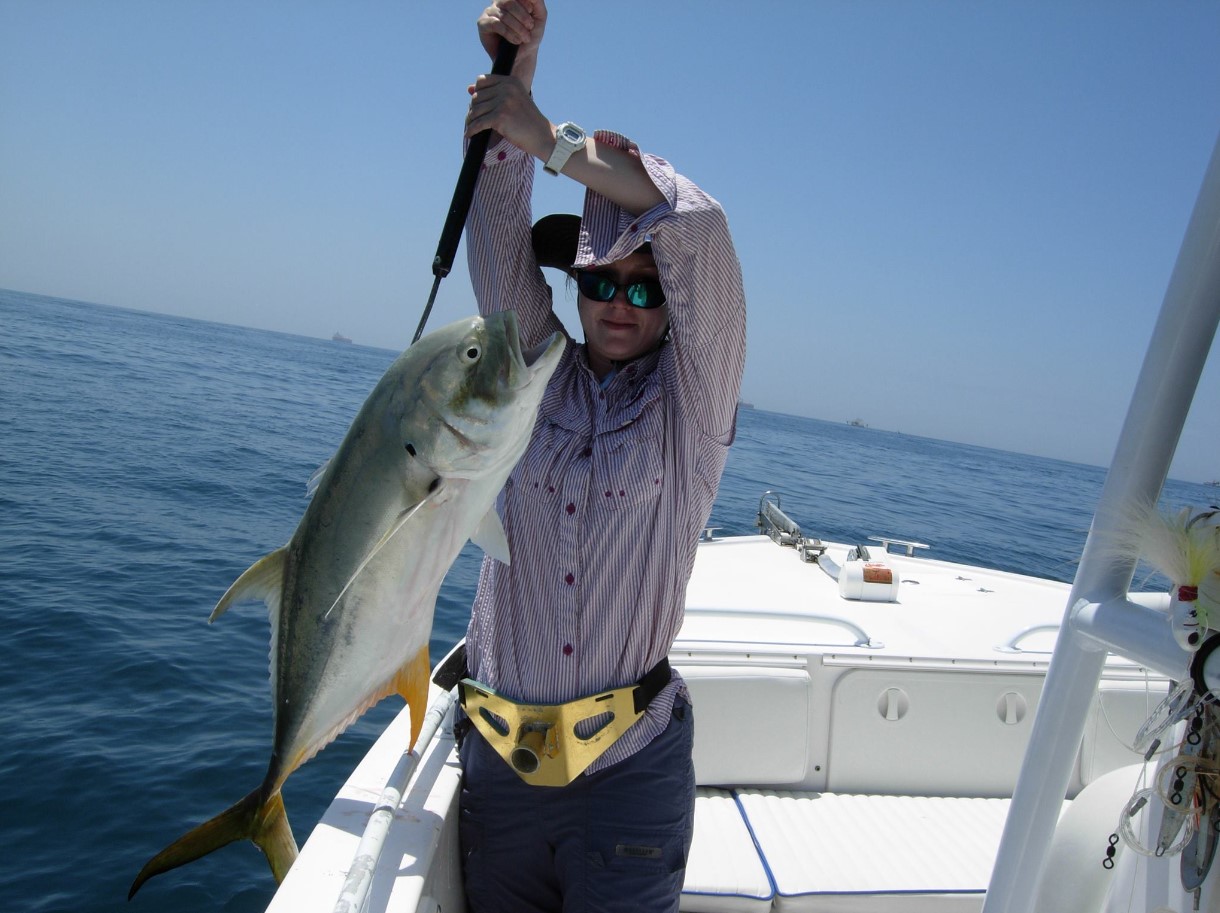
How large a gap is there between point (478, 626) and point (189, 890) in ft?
11.6

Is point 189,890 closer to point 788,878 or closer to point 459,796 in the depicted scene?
point 459,796

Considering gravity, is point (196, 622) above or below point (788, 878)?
below

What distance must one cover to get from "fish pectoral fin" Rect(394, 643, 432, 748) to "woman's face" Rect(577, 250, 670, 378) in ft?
3.20

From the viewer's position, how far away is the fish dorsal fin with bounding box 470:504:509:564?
1791 mm

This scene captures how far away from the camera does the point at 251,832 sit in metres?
1.78

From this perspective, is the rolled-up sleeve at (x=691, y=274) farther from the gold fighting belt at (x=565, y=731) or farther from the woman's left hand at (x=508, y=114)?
the gold fighting belt at (x=565, y=731)

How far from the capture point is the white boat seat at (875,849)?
3.17m

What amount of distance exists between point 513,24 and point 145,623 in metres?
7.62

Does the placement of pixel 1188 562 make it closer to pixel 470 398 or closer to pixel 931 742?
pixel 470 398

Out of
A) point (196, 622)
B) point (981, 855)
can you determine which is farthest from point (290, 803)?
point (981, 855)

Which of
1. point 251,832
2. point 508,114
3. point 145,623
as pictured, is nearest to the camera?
point 251,832

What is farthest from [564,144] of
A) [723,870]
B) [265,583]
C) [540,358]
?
[723,870]

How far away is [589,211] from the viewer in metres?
2.14

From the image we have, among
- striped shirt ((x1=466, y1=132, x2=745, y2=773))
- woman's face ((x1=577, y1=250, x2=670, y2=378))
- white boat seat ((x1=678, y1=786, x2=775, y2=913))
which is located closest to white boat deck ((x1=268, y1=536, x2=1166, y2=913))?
white boat seat ((x1=678, y1=786, x2=775, y2=913))
